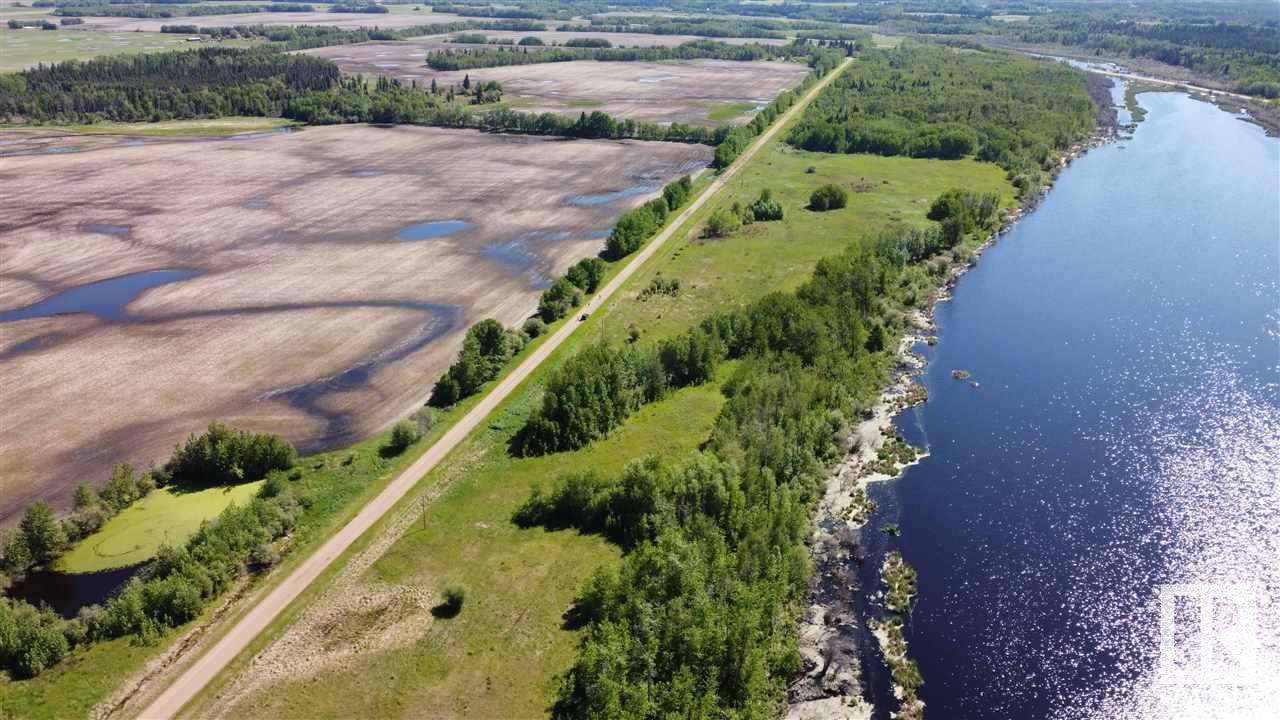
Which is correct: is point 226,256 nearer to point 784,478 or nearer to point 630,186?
point 630,186

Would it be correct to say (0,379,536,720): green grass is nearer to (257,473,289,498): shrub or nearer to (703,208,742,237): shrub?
(257,473,289,498): shrub

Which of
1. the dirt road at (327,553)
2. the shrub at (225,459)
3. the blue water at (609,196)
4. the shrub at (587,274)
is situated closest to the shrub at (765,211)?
the blue water at (609,196)

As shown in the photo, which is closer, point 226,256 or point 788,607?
point 788,607

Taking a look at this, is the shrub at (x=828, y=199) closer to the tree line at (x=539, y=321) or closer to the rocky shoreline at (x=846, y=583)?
the tree line at (x=539, y=321)

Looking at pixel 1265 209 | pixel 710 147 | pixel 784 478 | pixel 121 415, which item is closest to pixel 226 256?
pixel 121 415

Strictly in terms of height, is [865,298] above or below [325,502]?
above

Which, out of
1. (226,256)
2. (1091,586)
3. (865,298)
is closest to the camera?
(1091,586)

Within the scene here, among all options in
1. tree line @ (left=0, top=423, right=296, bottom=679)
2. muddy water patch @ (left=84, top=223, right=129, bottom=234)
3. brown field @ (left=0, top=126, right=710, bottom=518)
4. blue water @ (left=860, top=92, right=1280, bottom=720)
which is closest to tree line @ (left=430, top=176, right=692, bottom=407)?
brown field @ (left=0, top=126, right=710, bottom=518)
